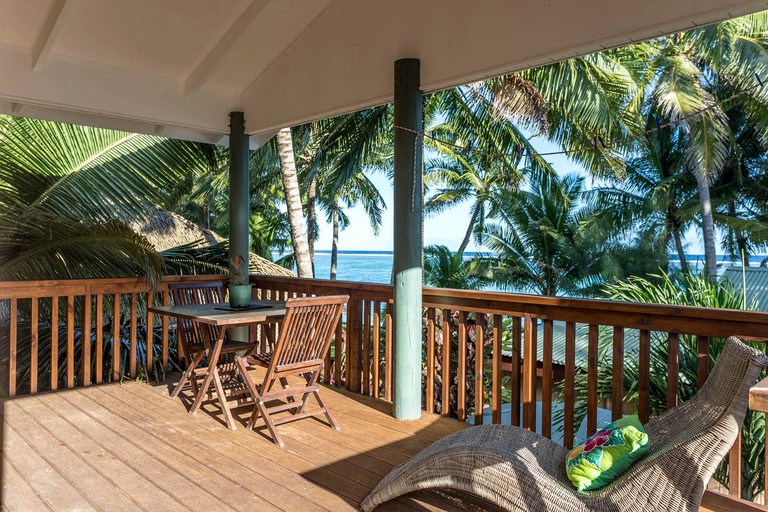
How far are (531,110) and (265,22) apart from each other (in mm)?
5826

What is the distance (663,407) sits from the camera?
3.65 m

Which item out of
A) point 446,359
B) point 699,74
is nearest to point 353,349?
Answer: point 446,359

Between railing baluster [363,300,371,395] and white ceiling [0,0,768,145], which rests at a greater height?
white ceiling [0,0,768,145]

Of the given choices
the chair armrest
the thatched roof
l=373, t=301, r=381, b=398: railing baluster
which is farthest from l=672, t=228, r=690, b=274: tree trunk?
the chair armrest

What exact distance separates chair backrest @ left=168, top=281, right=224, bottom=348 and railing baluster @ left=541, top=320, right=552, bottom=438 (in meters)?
2.51

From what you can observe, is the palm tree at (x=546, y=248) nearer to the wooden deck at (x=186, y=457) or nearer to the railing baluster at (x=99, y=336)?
the wooden deck at (x=186, y=457)

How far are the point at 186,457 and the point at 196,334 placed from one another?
1.51m

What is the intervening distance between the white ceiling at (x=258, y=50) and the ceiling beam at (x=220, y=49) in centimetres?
1

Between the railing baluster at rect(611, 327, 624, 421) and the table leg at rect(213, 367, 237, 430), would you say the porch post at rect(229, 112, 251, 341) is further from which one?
the railing baluster at rect(611, 327, 624, 421)

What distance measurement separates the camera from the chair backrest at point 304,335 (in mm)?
3703

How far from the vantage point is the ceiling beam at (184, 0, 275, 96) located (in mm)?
4539

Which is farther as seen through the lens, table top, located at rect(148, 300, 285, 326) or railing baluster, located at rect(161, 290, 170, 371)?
railing baluster, located at rect(161, 290, 170, 371)

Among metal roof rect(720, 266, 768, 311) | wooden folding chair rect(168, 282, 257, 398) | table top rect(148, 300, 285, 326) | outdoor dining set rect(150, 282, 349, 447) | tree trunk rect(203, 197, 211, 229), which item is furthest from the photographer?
tree trunk rect(203, 197, 211, 229)

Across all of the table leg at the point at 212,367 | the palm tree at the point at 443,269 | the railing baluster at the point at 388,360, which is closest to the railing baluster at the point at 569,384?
the railing baluster at the point at 388,360
